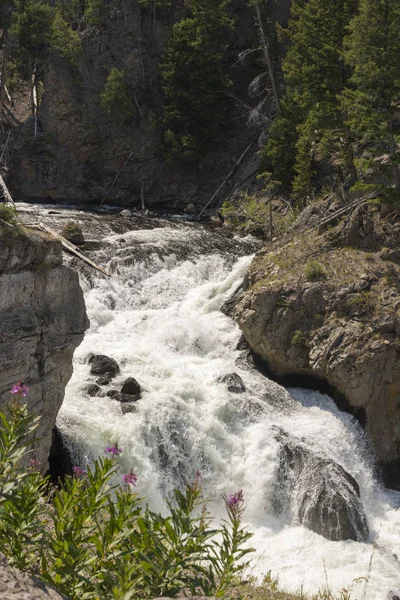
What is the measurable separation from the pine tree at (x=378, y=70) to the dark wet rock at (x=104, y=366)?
9970 millimetres

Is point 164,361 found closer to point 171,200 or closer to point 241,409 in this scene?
point 241,409

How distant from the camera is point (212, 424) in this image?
14.5m

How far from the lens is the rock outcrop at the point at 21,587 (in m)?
3.78

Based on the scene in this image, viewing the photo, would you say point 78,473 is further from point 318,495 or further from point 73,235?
point 73,235

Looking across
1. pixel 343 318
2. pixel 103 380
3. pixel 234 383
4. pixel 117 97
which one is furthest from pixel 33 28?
pixel 234 383

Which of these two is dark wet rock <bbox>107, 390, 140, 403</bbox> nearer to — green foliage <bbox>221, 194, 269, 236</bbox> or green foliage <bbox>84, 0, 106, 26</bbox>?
green foliage <bbox>221, 194, 269, 236</bbox>

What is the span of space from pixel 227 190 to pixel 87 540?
106 ft

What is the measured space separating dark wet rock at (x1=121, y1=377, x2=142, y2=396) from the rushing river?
0.80 feet

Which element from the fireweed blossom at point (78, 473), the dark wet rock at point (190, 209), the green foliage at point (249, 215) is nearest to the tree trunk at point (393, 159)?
the green foliage at point (249, 215)

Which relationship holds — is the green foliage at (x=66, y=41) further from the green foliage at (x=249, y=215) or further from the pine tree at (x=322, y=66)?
the pine tree at (x=322, y=66)

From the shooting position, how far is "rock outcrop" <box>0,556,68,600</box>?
3.78 metres

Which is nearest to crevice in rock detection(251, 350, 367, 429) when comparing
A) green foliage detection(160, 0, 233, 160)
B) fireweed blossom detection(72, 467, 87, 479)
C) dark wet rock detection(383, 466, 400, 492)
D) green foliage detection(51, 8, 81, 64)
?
dark wet rock detection(383, 466, 400, 492)

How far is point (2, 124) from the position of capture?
41.5 meters

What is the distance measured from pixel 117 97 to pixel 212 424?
29005mm
